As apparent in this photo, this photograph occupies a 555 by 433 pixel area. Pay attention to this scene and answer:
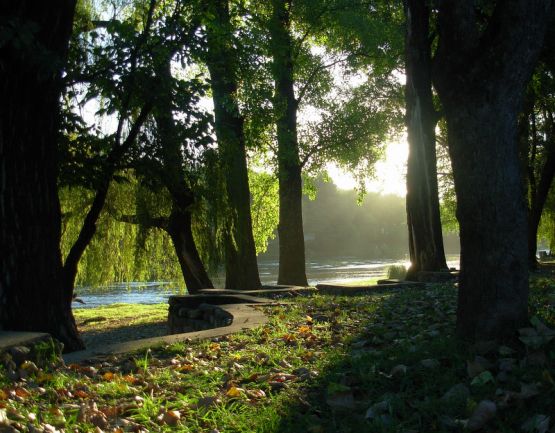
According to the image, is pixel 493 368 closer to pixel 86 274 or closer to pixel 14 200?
pixel 14 200

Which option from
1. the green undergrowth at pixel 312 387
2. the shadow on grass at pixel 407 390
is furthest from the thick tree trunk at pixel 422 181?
the shadow on grass at pixel 407 390

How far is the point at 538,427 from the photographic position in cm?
287

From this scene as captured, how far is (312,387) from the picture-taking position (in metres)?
4.07

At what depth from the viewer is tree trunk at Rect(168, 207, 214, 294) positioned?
13.3 m

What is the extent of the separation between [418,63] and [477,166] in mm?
7447

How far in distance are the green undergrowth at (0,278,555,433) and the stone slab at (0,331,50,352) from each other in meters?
0.39

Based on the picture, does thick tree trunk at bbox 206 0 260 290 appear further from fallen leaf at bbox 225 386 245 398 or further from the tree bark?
fallen leaf at bbox 225 386 245 398

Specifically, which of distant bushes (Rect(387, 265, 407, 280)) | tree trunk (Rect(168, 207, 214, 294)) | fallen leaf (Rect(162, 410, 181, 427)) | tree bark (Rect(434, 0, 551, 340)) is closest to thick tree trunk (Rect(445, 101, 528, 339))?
tree bark (Rect(434, 0, 551, 340))

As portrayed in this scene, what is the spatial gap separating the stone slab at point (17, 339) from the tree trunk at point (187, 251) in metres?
7.90

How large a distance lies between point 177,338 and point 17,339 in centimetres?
166

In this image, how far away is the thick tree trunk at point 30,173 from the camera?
6.26 meters

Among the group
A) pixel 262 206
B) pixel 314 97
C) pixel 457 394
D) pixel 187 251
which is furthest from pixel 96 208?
pixel 262 206

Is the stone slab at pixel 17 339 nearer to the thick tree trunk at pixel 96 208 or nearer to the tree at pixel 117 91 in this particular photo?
the tree at pixel 117 91

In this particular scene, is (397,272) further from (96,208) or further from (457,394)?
(457,394)
